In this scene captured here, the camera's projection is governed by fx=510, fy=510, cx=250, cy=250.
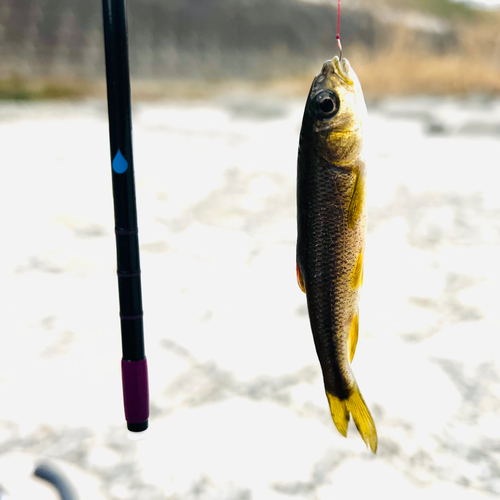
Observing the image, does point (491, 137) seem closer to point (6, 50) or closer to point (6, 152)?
point (6, 152)

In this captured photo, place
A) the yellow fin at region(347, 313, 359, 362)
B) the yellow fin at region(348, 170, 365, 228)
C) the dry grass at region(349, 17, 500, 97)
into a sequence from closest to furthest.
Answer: the yellow fin at region(348, 170, 365, 228), the yellow fin at region(347, 313, 359, 362), the dry grass at region(349, 17, 500, 97)

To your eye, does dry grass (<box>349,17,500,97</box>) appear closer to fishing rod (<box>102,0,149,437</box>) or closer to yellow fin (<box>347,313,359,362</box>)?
fishing rod (<box>102,0,149,437</box>)

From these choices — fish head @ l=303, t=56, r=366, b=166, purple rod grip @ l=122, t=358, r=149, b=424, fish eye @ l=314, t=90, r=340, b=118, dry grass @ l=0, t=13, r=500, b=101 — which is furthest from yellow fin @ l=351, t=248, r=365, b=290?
dry grass @ l=0, t=13, r=500, b=101

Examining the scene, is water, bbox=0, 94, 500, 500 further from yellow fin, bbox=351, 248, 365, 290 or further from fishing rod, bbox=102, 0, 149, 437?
yellow fin, bbox=351, 248, 365, 290

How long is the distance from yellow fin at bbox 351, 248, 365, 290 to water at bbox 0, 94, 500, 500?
0.80 m

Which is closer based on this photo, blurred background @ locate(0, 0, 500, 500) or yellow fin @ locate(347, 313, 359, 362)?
yellow fin @ locate(347, 313, 359, 362)

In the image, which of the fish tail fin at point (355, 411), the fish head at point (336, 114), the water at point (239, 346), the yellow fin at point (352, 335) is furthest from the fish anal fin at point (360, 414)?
the fish head at point (336, 114)

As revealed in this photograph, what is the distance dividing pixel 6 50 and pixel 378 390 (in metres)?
23.7

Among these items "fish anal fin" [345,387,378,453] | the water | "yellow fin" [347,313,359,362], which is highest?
"yellow fin" [347,313,359,362]

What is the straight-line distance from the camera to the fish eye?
1275 mm

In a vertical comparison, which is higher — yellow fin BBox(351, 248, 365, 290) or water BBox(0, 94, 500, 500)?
yellow fin BBox(351, 248, 365, 290)

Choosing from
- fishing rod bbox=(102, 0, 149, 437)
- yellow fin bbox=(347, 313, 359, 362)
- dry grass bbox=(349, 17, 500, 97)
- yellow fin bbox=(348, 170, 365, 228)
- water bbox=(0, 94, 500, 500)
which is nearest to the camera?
yellow fin bbox=(348, 170, 365, 228)

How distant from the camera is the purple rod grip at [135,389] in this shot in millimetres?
1872

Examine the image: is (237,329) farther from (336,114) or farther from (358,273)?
(336,114)
